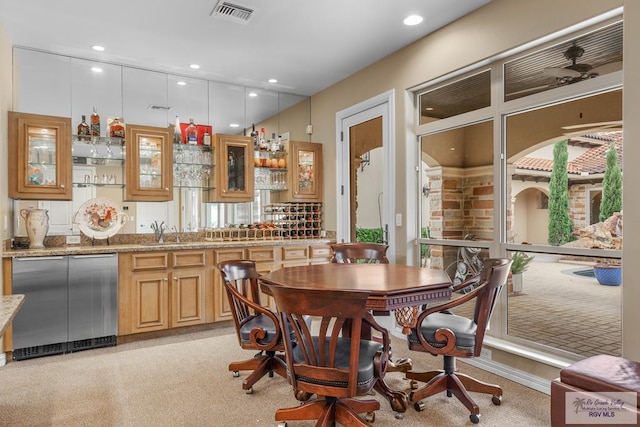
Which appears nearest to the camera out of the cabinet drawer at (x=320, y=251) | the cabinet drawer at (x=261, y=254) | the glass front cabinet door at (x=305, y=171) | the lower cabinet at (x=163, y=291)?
the lower cabinet at (x=163, y=291)

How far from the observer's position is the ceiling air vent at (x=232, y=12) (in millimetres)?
3176

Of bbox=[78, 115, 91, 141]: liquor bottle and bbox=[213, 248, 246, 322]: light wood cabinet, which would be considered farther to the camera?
bbox=[213, 248, 246, 322]: light wood cabinet

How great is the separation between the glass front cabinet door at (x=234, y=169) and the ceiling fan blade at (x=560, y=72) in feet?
10.5

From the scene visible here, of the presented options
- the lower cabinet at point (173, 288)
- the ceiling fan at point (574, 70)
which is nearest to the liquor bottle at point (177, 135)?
the lower cabinet at point (173, 288)

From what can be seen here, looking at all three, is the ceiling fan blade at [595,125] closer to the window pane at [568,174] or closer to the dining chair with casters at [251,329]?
the window pane at [568,174]

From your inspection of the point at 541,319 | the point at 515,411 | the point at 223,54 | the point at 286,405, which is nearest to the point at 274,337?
the point at 286,405

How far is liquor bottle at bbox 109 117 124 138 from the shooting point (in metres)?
4.27

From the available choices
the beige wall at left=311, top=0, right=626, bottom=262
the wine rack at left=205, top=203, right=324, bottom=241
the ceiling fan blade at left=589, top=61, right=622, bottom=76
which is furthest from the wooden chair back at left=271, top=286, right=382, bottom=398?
the wine rack at left=205, top=203, right=324, bottom=241

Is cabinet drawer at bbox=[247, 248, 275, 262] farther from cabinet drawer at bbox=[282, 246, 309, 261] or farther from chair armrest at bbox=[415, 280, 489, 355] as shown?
chair armrest at bbox=[415, 280, 489, 355]

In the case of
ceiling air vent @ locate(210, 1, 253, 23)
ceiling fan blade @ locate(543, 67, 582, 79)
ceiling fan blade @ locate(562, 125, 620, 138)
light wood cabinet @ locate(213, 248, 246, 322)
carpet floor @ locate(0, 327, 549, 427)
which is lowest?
carpet floor @ locate(0, 327, 549, 427)

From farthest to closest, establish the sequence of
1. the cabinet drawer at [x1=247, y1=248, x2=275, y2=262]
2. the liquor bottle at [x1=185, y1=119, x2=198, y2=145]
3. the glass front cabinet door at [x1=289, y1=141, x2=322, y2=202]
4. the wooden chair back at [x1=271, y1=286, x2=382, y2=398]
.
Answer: the glass front cabinet door at [x1=289, y1=141, x2=322, y2=202] < the liquor bottle at [x1=185, y1=119, x2=198, y2=145] < the cabinet drawer at [x1=247, y1=248, x2=275, y2=262] < the wooden chair back at [x1=271, y1=286, x2=382, y2=398]

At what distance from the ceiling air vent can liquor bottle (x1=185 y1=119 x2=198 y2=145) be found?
1.63 m

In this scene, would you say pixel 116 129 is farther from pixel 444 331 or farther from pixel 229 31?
pixel 444 331

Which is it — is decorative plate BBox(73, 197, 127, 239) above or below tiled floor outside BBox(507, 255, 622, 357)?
above
